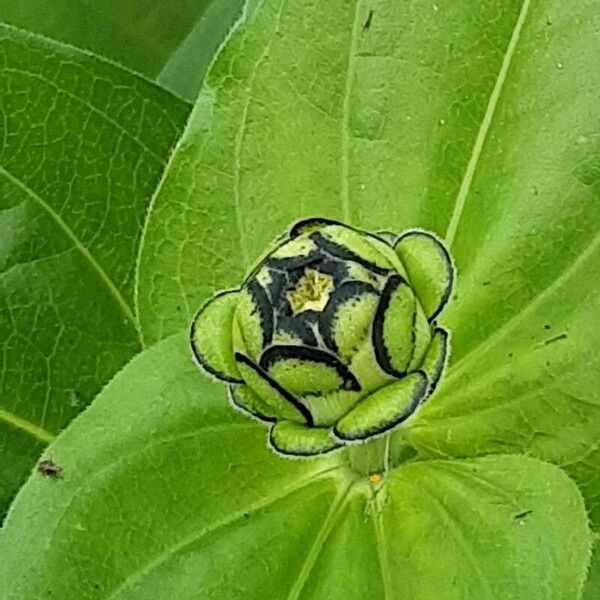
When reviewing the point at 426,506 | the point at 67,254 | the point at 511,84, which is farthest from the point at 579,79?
the point at 67,254

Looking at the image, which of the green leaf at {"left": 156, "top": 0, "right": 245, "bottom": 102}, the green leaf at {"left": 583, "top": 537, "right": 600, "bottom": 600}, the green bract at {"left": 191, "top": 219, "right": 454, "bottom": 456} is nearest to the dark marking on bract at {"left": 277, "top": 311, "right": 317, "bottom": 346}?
the green bract at {"left": 191, "top": 219, "right": 454, "bottom": 456}

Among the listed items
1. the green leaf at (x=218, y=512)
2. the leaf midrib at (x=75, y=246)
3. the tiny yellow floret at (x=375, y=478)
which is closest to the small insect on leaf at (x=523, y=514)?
the green leaf at (x=218, y=512)

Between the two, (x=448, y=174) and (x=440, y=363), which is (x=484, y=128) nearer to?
(x=448, y=174)

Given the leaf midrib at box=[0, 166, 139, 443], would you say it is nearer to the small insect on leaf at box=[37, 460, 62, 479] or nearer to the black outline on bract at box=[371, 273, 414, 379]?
the small insect on leaf at box=[37, 460, 62, 479]

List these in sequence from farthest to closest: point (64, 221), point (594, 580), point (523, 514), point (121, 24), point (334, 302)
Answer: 1. point (121, 24)
2. point (64, 221)
3. point (594, 580)
4. point (523, 514)
5. point (334, 302)

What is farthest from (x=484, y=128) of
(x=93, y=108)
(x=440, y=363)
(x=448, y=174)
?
(x=93, y=108)

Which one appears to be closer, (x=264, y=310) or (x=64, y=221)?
(x=264, y=310)

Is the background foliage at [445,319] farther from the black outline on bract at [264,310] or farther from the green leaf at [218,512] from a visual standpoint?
the black outline on bract at [264,310]
